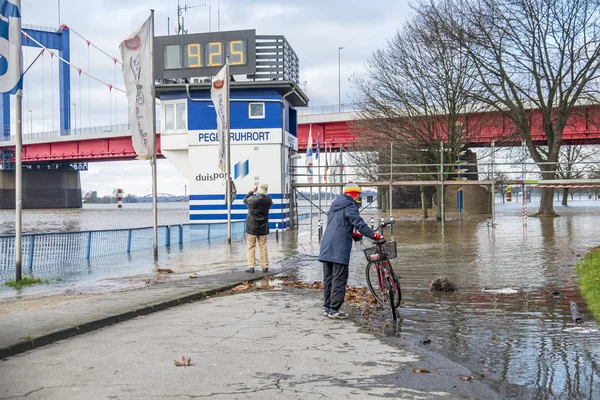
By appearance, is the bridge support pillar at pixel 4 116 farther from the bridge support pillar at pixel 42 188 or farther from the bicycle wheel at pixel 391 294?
the bicycle wheel at pixel 391 294

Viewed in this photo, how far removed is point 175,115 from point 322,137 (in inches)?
969

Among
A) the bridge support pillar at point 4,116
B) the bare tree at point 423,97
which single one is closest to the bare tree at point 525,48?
the bare tree at point 423,97

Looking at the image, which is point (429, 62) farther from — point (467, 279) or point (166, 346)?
point (166, 346)

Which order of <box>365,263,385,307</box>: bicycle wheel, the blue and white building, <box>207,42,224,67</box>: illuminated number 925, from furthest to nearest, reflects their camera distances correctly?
1. <box>207,42,224,67</box>: illuminated number 925
2. the blue and white building
3. <box>365,263,385,307</box>: bicycle wheel

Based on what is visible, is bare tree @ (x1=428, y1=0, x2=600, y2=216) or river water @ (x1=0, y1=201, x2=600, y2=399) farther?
bare tree @ (x1=428, y1=0, x2=600, y2=216)

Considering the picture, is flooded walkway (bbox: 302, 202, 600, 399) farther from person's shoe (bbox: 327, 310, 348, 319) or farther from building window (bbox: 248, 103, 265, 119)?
building window (bbox: 248, 103, 265, 119)

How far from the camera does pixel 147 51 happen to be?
18078 millimetres

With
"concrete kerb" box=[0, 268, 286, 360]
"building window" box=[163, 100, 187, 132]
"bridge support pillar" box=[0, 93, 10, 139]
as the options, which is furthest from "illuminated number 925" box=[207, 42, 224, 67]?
"bridge support pillar" box=[0, 93, 10, 139]

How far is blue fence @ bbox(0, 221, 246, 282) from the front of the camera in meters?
15.6

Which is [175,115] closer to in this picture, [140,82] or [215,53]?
[215,53]

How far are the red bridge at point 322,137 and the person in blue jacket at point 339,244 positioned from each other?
32.2 metres

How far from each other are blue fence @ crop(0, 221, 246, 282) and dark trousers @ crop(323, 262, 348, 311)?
804 cm

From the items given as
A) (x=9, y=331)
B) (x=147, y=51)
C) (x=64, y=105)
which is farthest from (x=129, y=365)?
(x=64, y=105)

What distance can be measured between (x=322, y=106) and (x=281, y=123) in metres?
22.8
